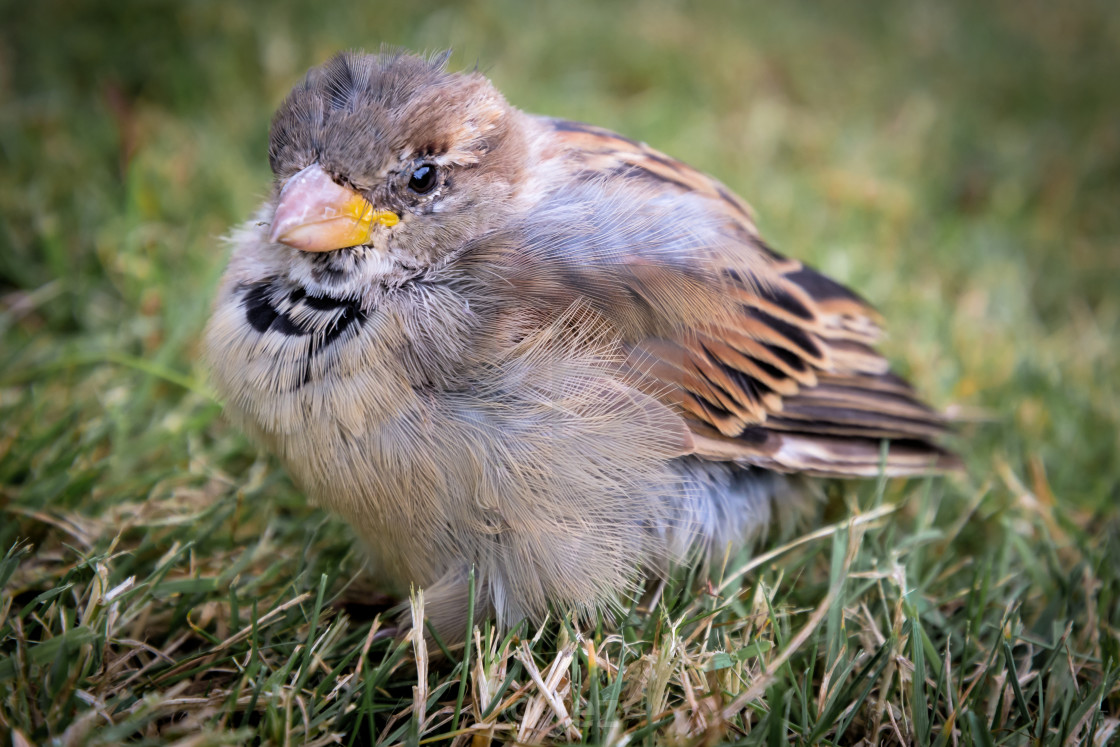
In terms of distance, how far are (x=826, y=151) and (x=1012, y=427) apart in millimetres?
2261

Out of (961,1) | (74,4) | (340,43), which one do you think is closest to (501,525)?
(340,43)

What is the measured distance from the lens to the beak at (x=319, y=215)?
7.48 ft

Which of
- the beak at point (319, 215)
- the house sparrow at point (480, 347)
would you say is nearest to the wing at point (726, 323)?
the house sparrow at point (480, 347)

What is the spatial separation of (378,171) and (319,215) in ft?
0.68

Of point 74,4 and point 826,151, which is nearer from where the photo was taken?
point 74,4

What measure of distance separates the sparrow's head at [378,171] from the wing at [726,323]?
0.28 m

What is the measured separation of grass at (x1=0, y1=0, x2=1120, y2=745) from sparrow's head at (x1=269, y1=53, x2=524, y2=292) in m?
0.96

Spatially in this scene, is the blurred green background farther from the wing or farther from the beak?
the beak

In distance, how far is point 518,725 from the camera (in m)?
2.15

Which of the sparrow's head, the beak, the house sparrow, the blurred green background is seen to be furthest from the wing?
the blurred green background

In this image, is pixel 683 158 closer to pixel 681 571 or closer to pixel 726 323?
pixel 726 323

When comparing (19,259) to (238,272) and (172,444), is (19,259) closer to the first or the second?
(172,444)

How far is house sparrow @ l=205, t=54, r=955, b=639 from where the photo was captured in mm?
2297

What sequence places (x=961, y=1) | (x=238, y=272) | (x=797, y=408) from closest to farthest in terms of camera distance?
(x=238, y=272) → (x=797, y=408) → (x=961, y=1)
